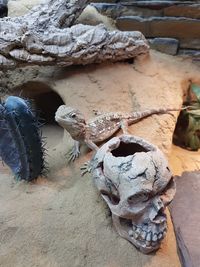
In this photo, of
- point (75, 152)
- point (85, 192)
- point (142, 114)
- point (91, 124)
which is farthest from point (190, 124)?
point (85, 192)

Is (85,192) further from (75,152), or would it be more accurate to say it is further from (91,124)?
(91,124)

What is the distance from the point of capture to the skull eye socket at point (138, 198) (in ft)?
4.98

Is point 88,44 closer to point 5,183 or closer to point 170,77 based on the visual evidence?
point 170,77

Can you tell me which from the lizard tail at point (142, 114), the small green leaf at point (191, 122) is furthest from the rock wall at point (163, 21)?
the lizard tail at point (142, 114)

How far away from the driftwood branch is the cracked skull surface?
103 cm

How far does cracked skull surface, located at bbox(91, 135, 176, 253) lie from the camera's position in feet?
4.99

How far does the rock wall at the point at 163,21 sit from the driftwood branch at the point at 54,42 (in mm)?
317

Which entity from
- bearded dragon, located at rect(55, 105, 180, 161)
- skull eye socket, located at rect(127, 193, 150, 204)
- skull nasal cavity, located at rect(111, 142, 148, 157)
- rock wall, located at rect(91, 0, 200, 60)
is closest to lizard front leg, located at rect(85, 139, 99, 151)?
bearded dragon, located at rect(55, 105, 180, 161)

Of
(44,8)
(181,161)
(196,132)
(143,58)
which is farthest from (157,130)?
(44,8)

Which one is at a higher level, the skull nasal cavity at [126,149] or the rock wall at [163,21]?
the rock wall at [163,21]

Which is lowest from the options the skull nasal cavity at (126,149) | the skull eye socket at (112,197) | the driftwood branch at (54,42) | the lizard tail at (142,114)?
the lizard tail at (142,114)

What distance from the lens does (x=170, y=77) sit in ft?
8.79

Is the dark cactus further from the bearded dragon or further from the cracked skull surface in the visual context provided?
the cracked skull surface

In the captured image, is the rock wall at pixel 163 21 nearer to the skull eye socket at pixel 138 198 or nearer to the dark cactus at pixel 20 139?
the dark cactus at pixel 20 139
